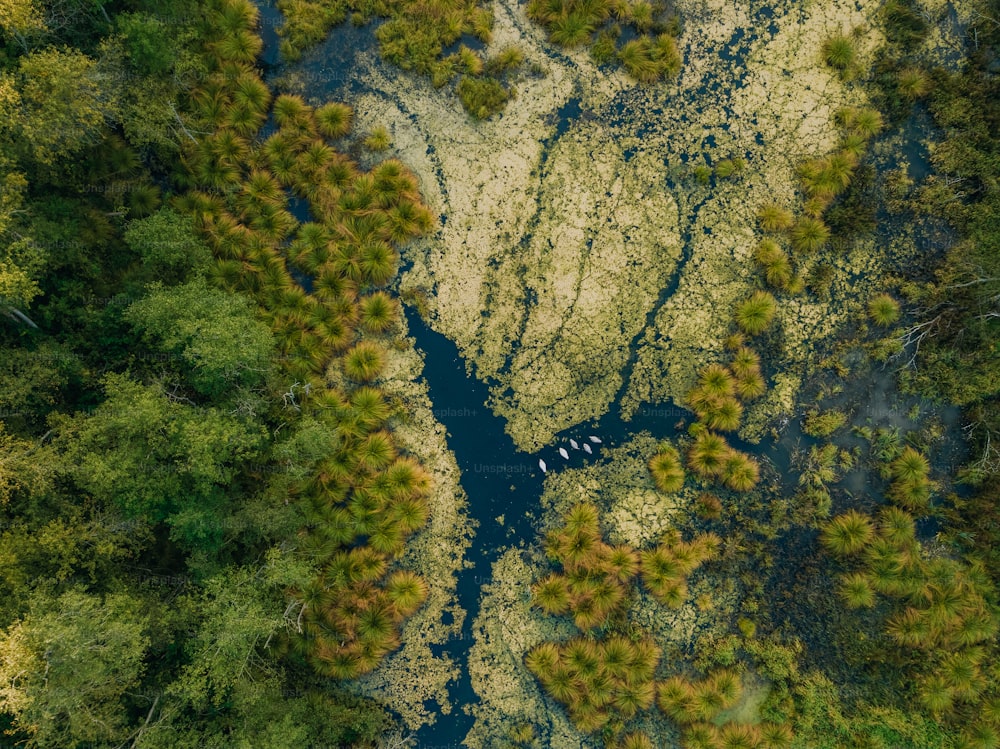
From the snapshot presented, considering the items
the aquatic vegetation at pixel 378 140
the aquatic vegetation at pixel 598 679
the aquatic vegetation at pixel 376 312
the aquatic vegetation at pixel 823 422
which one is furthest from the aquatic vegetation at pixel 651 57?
the aquatic vegetation at pixel 598 679

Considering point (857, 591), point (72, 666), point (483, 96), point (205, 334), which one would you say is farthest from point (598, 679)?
point (483, 96)

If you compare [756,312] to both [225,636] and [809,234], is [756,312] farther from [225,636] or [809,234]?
[225,636]

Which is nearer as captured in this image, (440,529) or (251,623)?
(251,623)

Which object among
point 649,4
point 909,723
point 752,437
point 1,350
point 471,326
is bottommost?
point 1,350

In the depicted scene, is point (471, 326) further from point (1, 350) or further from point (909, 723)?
point (909, 723)

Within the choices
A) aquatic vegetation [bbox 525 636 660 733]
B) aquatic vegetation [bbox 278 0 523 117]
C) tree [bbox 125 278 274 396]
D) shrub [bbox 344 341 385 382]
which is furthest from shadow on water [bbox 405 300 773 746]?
aquatic vegetation [bbox 278 0 523 117]

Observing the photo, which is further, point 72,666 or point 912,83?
point 912,83

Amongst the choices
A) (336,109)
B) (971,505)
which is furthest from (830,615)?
(336,109)
